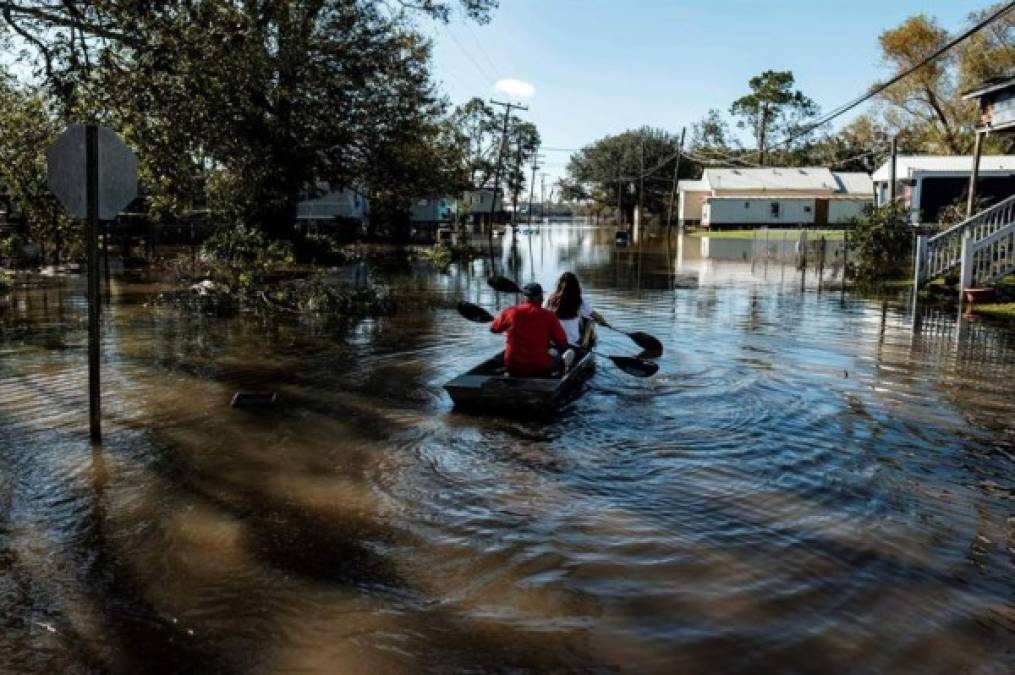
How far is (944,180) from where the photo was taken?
1973 inches

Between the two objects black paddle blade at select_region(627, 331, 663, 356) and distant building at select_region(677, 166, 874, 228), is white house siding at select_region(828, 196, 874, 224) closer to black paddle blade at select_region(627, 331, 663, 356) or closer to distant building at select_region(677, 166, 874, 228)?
distant building at select_region(677, 166, 874, 228)

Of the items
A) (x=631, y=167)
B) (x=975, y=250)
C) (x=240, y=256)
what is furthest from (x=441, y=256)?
(x=631, y=167)

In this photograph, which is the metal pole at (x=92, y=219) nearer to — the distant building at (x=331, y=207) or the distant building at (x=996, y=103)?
the distant building at (x=996, y=103)

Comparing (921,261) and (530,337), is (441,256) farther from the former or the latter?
(530,337)

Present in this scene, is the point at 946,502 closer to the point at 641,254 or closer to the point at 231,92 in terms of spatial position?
the point at 231,92

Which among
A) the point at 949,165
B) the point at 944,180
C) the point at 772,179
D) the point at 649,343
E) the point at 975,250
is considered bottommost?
the point at 649,343

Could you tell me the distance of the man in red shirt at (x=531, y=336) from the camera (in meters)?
9.85

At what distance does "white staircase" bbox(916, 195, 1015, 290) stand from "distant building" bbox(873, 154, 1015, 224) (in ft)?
97.2

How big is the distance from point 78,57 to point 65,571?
898cm

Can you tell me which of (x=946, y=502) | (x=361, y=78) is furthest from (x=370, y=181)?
(x=946, y=502)

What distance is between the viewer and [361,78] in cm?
2923

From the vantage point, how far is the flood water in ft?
15.1

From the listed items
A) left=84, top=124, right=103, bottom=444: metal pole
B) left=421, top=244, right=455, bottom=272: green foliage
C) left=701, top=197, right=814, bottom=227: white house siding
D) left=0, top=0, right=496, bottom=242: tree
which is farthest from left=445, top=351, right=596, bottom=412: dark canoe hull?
left=701, top=197, right=814, bottom=227: white house siding

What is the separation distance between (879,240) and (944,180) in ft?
92.6
